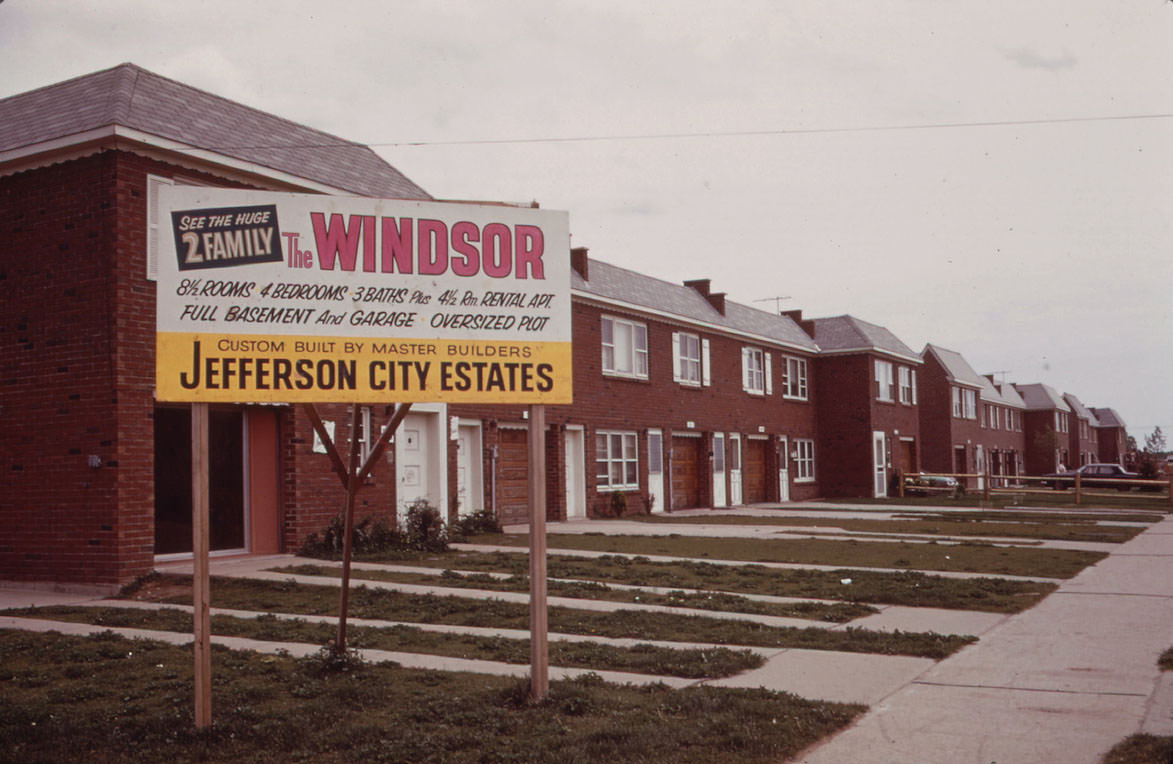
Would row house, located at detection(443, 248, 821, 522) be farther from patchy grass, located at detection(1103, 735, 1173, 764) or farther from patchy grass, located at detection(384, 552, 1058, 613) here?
patchy grass, located at detection(1103, 735, 1173, 764)

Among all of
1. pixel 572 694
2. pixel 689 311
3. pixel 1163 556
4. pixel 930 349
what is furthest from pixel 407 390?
pixel 930 349

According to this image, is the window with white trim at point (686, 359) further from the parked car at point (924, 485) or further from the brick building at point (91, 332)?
the brick building at point (91, 332)

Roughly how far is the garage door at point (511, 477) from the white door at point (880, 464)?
2195 centimetres

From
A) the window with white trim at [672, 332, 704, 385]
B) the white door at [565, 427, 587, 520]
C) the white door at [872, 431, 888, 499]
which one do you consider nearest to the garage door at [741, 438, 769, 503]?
the window with white trim at [672, 332, 704, 385]

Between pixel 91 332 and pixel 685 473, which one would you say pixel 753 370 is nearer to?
pixel 685 473

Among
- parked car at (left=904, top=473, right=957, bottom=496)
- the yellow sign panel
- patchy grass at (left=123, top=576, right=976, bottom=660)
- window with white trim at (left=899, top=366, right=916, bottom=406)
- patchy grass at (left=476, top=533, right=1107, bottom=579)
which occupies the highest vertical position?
window with white trim at (left=899, top=366, right=916, bottom=406)

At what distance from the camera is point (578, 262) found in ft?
89.4

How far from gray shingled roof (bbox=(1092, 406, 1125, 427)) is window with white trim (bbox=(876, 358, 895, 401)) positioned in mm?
68608

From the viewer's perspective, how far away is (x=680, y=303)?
32562mm

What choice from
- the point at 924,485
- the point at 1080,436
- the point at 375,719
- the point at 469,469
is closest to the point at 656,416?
Result: the point at 469,469

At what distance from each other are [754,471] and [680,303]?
7.93 m

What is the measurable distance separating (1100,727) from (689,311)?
2679 centimetres

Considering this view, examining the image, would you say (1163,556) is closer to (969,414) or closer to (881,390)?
(881,390)

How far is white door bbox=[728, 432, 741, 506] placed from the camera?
113 feet
